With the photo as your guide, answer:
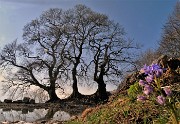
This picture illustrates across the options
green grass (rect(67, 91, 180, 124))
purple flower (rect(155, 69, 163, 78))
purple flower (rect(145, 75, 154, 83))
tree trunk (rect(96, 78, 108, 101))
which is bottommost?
green grass (rect(67, 91, 180, 124))

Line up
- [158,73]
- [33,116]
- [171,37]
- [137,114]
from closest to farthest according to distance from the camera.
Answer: [158,73], [137,114], [33,116], [171,37]

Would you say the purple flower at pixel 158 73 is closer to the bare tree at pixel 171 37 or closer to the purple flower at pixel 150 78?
the purple flower at pixel 150 78

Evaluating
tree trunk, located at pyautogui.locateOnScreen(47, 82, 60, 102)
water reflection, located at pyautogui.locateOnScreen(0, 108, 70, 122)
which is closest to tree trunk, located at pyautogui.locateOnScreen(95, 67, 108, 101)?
tree trunk, located at pyautogui.locateOnScreen(47, 82, 60, 102)

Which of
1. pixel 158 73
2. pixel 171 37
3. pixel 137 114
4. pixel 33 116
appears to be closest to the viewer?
pixel 158 73

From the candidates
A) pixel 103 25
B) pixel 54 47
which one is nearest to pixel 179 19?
pixel 103 25

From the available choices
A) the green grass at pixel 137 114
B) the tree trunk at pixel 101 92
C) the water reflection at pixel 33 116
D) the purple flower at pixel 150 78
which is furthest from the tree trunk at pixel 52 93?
the purple flower at pixel 150 78

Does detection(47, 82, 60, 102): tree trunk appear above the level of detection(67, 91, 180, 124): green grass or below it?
above

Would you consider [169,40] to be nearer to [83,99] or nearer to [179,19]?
[179,19]

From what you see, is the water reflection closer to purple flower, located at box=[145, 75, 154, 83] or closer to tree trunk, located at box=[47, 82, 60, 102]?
purple flower, located at box=[145, 75, 154, 83]

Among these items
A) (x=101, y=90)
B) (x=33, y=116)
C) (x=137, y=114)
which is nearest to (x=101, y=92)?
(x=101, y=90)

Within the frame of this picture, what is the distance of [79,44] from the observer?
124ft

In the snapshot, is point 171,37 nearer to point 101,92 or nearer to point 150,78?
point 101,92

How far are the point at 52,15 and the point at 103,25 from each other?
205 inches

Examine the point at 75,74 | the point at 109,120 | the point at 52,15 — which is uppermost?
the point at 52,15
